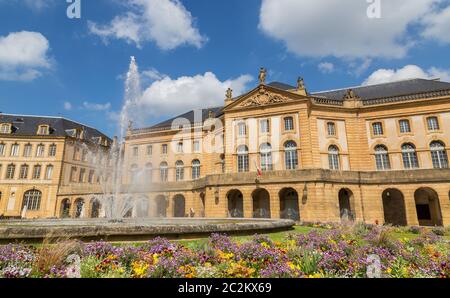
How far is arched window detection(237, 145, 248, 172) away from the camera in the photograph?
31234 mm

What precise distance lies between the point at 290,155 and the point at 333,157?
16.6 feet

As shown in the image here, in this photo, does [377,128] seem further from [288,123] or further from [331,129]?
[288,123]

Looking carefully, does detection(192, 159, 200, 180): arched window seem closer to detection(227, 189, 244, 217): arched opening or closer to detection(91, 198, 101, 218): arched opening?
detection(227, 189, 244, 217): arched opening

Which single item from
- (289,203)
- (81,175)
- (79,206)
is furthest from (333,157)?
(81,175)

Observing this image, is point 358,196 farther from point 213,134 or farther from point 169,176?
point 169,176

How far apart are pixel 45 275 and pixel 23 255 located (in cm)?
145

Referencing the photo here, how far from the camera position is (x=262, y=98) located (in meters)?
31.5

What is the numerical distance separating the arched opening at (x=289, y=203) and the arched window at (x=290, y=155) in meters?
2.68

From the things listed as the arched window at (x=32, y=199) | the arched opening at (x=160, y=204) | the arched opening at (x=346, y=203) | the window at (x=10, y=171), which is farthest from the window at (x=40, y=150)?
the arched opening at (x=346, y=203)

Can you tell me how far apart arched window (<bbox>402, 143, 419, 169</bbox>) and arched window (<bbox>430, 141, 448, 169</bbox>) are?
157 cm

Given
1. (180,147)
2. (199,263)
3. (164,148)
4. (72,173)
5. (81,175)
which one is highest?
(164,148)

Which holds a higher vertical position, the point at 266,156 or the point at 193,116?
the point at 193,116

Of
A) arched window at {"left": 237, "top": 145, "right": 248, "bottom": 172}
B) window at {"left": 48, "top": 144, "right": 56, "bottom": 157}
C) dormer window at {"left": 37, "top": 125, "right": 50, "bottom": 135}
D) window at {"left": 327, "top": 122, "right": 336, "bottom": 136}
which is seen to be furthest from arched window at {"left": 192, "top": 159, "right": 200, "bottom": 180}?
dormer window at {"left": 37, "top": 125, "right": 50, "bottom": 135}

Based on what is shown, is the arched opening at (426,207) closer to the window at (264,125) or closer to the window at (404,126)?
the window at (404,126)
